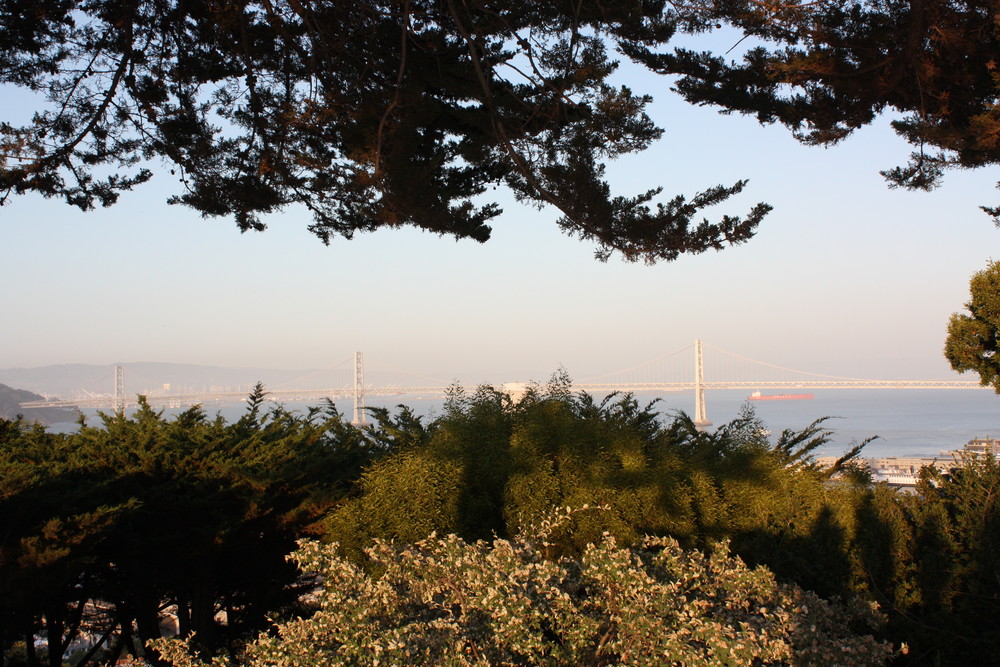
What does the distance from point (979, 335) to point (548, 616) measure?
8.89 metres

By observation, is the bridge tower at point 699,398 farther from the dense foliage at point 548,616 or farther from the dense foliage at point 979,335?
the dense foliage at point 548,616

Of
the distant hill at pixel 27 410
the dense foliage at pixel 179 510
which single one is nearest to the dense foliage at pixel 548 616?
the dense foliage at pixel 179 510

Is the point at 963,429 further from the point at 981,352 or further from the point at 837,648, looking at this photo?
the point at 837,648

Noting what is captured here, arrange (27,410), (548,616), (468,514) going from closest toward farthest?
(548,616), (468,514), (27,410)

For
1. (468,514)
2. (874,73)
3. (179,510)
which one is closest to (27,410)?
(179,510)

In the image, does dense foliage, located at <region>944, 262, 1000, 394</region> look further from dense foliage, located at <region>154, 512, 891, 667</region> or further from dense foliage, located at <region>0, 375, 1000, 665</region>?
dense foliage, located at <region>154, 512, 891, 667</region>

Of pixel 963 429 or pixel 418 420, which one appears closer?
pixel 418 420

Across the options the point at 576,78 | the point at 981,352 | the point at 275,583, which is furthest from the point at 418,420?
the point at 981,352

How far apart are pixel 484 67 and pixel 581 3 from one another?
81 centimetres

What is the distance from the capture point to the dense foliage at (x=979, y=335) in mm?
9383

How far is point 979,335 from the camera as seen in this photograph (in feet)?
31.4

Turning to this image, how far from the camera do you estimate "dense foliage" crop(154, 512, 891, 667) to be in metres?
2.42

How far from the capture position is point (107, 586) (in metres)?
4.52

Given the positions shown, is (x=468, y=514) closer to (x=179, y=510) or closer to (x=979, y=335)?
(x=179, y=510)
